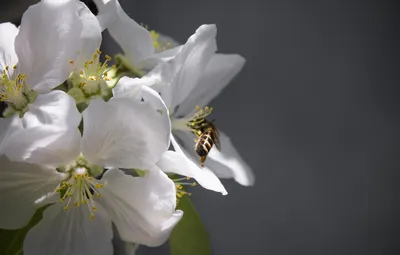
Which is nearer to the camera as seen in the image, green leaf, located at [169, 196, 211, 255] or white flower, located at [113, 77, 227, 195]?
white flower, located at [113, 77, 227, 195]

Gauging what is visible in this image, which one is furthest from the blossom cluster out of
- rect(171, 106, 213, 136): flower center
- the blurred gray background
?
the blurred gray background

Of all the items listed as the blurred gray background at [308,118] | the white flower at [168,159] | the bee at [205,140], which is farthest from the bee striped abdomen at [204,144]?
the blurred gray background at [308,118]

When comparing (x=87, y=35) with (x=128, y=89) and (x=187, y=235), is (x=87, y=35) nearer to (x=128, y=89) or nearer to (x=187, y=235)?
(x=128, y=89)

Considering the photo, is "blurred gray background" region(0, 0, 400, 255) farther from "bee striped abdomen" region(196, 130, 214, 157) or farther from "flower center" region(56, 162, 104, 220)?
"flower center" region(56, 162, 104, 220)

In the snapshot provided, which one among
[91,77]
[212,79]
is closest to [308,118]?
[212,79]

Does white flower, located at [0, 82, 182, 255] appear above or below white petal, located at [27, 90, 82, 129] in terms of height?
below

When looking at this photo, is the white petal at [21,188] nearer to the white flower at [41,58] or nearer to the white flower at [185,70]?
the white flower at [41,58]
